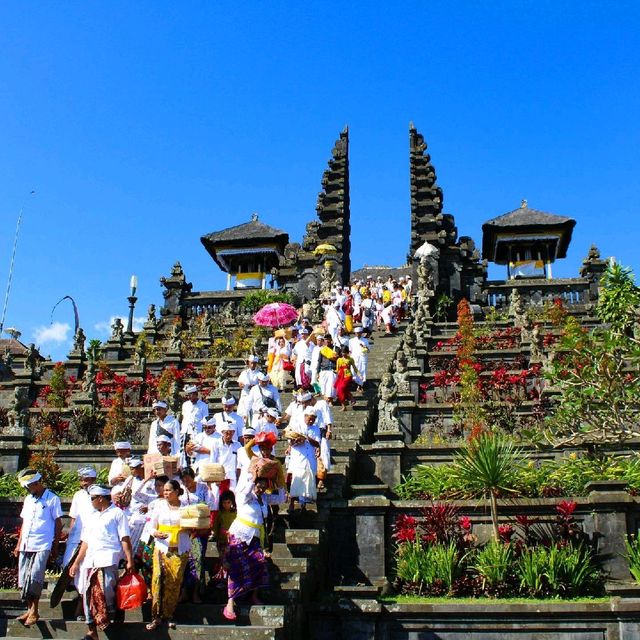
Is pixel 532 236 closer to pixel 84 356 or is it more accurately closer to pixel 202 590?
pixel 84 356

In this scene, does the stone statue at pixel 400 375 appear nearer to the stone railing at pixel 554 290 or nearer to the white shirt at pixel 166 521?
the white shirt at pixel 166 521

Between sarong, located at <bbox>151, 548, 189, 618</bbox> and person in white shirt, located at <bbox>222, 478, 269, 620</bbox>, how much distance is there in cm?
55

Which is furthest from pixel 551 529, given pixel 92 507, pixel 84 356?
pixel 84 356

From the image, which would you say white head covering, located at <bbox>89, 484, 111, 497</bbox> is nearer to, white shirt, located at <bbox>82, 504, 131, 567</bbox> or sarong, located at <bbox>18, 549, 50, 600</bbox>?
white shirt, located at <bbox>82, 504, 131, 567</bbox>

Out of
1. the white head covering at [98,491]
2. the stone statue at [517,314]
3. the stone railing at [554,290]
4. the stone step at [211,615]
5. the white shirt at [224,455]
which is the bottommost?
the stone step at [211,615]

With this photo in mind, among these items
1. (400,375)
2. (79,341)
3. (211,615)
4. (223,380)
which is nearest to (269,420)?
(211,615)

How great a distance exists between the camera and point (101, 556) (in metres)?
7.84

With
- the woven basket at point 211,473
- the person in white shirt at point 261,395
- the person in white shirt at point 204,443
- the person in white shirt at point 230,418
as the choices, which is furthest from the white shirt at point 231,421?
the woven basket at point 211,473

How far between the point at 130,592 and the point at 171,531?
29.8 inches

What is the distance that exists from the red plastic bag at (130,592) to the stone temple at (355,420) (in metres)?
0.23

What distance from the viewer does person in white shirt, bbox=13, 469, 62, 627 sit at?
28.3 ft

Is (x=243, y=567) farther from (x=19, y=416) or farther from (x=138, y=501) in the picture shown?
(x=19, y=416)

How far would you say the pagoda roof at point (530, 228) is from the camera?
40.5 metres

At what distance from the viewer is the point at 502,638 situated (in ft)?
30.1
